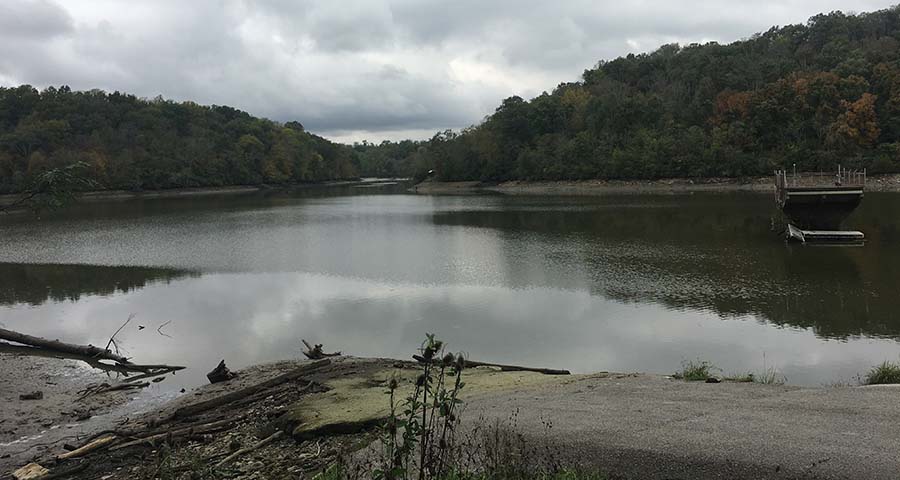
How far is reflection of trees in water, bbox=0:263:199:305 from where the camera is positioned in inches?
725

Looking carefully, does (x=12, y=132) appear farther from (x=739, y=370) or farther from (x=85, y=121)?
(x=739, y=370)

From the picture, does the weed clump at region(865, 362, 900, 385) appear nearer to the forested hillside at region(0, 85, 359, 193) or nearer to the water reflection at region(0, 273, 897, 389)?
the water reflection at region(0, 273, 897, 389)

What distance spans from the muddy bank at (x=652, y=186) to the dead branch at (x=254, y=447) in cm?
5754

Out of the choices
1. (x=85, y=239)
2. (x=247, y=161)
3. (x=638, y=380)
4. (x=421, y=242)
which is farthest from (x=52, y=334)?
(x=247, y=161)

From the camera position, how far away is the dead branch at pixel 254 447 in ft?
19.2

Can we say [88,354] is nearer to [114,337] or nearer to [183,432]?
[114,337]

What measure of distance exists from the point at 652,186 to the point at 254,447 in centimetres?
6532

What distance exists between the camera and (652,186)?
66062 millimetres

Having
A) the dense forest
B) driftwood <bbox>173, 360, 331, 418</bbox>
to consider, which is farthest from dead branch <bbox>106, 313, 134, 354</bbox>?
the dense forest

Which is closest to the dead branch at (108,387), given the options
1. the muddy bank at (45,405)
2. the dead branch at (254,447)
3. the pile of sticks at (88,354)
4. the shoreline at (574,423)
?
the pile of sticks at (88,354)

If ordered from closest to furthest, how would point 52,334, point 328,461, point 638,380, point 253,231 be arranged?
point 328,461 → point 638,380 → point 52,334 → point 253,231

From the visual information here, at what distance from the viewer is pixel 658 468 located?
14.5ft

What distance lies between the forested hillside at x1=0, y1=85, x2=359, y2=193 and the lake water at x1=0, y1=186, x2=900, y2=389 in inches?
2039

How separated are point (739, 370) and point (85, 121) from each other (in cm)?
10182
